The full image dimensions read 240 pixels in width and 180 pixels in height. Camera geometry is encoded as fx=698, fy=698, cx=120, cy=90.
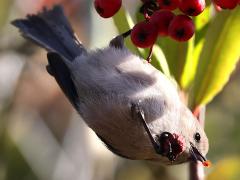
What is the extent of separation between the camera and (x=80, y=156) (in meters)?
4.52

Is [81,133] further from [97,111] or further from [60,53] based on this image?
[97,111]

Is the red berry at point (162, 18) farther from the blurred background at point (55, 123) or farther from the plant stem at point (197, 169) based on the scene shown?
the blurred background at point (55, 123)

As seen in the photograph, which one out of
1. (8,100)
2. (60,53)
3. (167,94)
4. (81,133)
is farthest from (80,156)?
(167,94)

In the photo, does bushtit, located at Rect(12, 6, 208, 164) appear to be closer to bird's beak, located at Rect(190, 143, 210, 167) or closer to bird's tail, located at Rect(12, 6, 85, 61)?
bird's beak, located at Rect(190, 143, 210, 167)

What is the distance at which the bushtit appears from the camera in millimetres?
2729

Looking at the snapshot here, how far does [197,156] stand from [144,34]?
531mm

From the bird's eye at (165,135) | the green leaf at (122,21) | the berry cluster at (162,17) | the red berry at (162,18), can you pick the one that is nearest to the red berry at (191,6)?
the berry cluster at (162,17)

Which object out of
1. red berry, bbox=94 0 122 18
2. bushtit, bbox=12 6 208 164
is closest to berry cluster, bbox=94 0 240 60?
red berry, bbox=94 0 122 18

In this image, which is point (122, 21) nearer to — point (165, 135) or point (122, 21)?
point (122, 21)

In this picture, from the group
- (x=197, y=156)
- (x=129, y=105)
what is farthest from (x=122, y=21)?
(x=197, y=156)

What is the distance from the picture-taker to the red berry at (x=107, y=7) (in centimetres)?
249

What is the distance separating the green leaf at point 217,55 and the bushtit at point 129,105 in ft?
0.45

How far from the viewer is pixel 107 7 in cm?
249

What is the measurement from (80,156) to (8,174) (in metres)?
0.66
